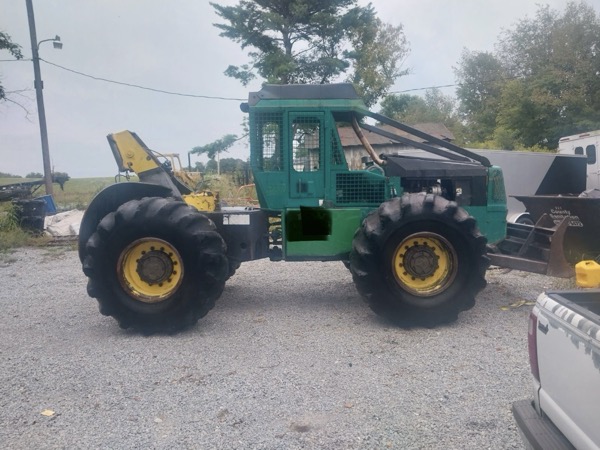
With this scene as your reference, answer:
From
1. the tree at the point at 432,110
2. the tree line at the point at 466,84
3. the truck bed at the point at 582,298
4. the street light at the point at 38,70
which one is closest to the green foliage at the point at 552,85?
the tree line at the point at 466,84

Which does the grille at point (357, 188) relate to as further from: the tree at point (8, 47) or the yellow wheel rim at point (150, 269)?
the tree at point (8, 47)

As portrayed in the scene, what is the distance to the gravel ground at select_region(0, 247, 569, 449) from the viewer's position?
12.5 ft

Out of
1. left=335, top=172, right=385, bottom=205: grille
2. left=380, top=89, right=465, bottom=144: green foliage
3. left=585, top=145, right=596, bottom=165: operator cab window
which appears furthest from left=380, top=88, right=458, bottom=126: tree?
left=335, top=172, right=385, bottom=205: grille

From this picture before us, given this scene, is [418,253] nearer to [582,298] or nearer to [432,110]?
[582,298]

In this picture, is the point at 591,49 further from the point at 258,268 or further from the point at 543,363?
the point at 543,363

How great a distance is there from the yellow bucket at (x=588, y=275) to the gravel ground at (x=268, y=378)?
803mm

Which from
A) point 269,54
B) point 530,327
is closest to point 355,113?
point 530,327

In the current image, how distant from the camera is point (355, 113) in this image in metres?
6.77

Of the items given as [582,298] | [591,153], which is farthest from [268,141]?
[591,153]

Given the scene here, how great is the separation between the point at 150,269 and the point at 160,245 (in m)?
0.31

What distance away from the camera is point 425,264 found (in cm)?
631

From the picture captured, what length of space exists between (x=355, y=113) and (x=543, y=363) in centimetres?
455

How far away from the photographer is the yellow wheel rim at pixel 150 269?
6109 mm

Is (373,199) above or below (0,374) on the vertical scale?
above
